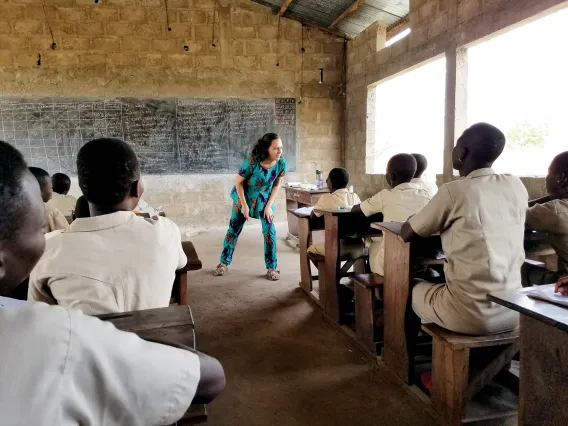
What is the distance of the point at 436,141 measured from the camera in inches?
379

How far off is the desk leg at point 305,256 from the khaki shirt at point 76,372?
2.87 m

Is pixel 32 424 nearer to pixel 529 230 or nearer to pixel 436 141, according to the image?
pixel 529 230

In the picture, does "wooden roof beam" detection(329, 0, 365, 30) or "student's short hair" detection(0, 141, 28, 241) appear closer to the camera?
"student's short hair" detection(0, 141, 28, 241)

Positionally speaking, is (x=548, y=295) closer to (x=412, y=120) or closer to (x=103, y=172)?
(x=103, y=172)

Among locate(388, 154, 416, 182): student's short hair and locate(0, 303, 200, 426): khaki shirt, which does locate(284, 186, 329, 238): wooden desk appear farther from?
locate(0, 303, 200, 426): khaki shirt

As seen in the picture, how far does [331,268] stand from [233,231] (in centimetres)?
139

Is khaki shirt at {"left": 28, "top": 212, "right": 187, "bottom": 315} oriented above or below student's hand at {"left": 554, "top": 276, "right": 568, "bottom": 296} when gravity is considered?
above

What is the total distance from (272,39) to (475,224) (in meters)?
5.81

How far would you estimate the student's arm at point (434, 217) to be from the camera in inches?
66.0

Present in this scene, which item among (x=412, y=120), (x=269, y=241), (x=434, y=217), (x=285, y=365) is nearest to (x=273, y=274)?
(x=269, y=241)

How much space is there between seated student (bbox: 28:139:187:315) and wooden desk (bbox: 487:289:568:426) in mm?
1005

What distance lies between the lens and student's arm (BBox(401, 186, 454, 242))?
1677 mm

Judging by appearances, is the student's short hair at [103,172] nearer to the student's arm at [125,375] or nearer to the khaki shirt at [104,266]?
the khaki shirt at [104,266]

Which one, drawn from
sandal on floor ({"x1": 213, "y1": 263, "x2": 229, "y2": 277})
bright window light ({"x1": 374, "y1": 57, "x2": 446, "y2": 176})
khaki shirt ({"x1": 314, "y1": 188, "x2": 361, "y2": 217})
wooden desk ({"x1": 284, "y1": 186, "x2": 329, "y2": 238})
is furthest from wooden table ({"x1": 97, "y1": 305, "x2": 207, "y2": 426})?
bright window light ({"x1": 374, "y1": 57, "x2": 446, "y2": 176})
